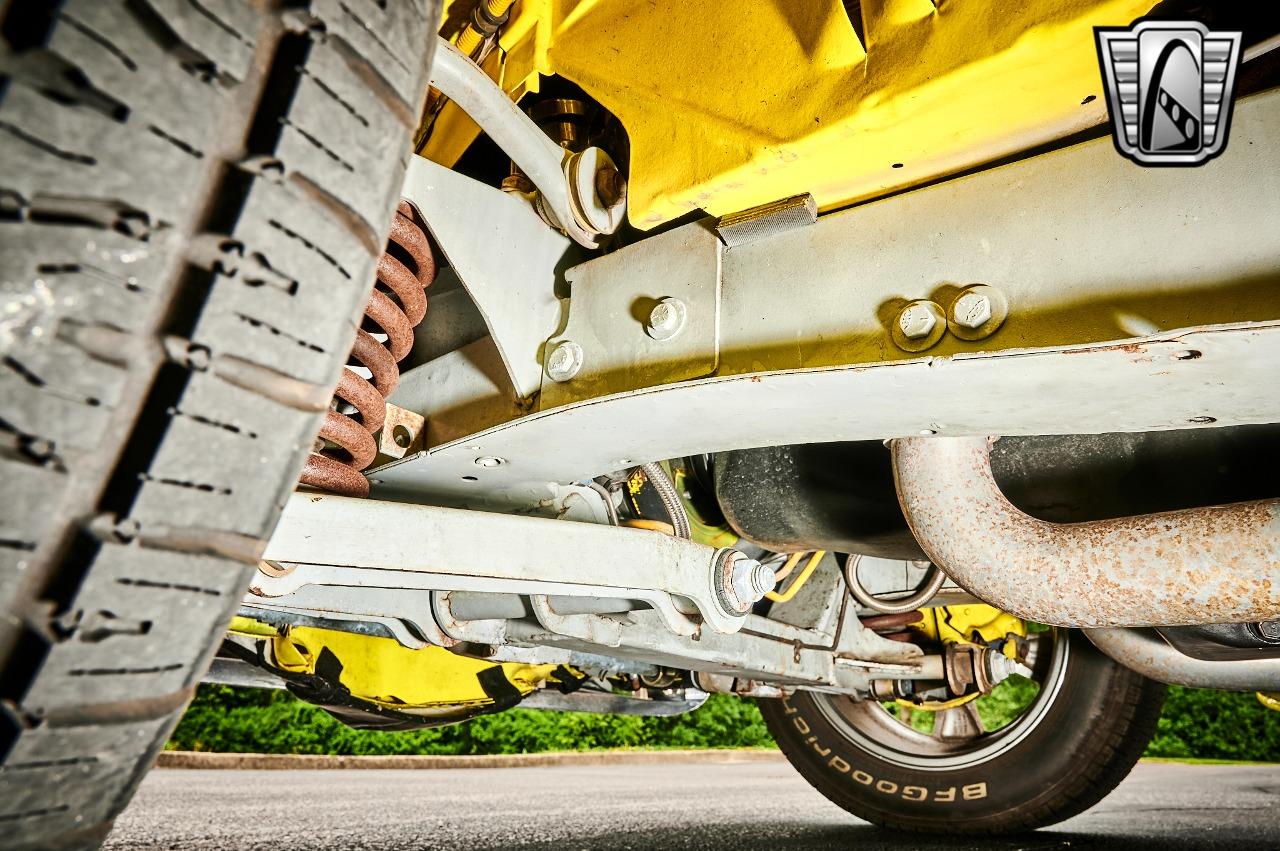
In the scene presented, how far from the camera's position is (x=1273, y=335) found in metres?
0.72

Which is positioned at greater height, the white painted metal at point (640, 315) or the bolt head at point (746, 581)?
the white painted metal at point (640, 315)

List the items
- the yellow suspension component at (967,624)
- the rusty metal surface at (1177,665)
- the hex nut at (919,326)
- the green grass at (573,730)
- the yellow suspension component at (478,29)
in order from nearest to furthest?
1. the hex nut at (919,326)
2. the yellow suspension component at (478,29)
3. the rusty metal surface at (1177,665)
4. the yellow suspension component at (967,624)
5. the green grass at (573,730)

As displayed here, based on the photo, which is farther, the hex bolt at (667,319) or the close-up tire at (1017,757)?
the close-up tire at (1017,757)

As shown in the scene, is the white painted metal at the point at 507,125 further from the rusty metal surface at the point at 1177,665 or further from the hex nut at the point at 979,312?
the rusty metal surface at the point at 1177,665

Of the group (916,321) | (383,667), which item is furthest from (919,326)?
(383,667)

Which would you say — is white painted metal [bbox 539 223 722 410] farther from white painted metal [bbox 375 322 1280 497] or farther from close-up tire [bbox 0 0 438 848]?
close-up tire [bbox 0 0 438 848]

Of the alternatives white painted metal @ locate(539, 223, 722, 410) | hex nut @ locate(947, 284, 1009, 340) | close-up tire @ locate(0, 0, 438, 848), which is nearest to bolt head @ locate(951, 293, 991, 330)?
hex nut @ locate(947, 284, 1009, 340)

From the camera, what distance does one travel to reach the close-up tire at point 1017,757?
210 cm

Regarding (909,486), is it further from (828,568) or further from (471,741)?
(471,741)

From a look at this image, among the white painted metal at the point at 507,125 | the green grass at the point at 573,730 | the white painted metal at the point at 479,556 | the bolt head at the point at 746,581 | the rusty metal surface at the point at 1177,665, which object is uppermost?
the white painted metal at the point at 507,125

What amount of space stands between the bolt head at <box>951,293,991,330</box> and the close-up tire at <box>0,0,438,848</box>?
612 mm

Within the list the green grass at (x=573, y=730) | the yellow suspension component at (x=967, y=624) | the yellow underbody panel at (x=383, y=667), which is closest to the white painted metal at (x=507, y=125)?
the yellow underbody panel at (x=383, y=667)

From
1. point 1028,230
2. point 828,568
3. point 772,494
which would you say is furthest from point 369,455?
point 828,568

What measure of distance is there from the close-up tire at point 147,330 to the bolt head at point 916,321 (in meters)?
0.58
